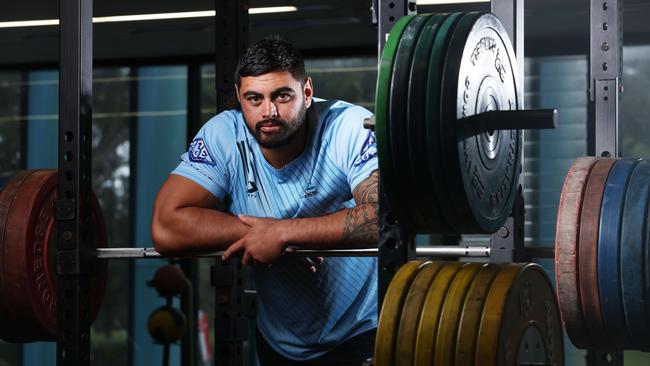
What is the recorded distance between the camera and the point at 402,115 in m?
2.37

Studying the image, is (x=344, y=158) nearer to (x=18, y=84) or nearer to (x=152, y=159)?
(x=152, y=159)

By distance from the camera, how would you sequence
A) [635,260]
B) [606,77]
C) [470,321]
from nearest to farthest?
[470,321]
[635,260]
[606,77]

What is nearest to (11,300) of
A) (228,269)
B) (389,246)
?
(228,269)

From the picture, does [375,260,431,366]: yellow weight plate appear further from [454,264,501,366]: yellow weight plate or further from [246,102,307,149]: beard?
[246,102,307,149]: beard

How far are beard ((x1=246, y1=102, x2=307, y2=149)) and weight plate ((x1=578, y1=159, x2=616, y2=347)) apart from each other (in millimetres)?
758

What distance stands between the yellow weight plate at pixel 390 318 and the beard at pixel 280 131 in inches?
26.7

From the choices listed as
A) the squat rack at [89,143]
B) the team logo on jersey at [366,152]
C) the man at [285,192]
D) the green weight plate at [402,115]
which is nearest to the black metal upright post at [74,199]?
the squat rack at [89,143]

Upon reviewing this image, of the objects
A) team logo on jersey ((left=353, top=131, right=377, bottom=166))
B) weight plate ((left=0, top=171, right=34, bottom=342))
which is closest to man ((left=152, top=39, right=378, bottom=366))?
team logo on jersey ((left=353, top=131, right=377, bottom=166))

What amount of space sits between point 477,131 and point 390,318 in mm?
420

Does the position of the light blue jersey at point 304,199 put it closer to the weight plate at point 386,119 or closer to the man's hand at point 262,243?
the man's hand at point 262,243

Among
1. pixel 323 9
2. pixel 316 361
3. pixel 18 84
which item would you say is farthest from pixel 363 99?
pixel 316 361

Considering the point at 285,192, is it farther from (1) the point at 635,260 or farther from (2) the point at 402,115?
(1) the point at 635,260

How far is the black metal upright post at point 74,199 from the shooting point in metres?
3.31

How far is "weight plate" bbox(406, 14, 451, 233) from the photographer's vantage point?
2.37 metres
